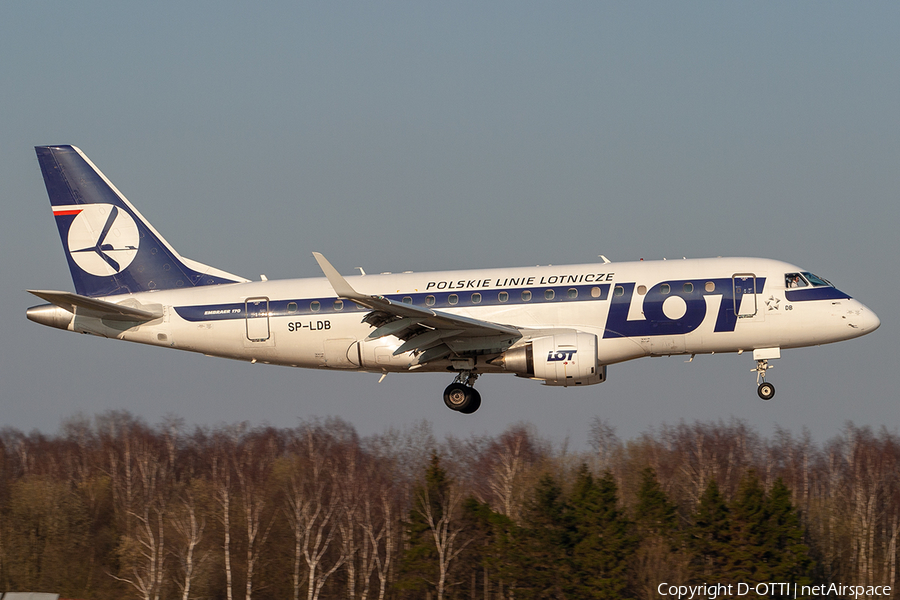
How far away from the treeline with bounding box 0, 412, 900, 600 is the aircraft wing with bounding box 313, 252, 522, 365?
74.1 feet

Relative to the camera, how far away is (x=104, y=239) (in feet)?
121

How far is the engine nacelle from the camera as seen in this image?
31.6 meters

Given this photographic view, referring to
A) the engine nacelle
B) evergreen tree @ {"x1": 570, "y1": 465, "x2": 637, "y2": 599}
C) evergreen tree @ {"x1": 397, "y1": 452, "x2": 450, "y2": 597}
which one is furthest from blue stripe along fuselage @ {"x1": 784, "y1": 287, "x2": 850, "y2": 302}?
evergreen tree @ {"x1": 397, "y1": 452, "x2": 450, "y2": 597}

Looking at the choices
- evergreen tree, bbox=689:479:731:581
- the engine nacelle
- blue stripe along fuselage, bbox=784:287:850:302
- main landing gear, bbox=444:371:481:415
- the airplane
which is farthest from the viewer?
evergreen tree, bbox=689:479:731:581

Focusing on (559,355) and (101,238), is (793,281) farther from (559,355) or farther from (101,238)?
(101,238)

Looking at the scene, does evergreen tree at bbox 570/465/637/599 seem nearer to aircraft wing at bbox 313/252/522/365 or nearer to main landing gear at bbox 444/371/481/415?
main landing gear at bbox 444/371/481/415

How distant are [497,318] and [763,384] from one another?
8746 mm

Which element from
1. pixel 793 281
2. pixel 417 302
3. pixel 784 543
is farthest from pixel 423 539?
pixel 793 281

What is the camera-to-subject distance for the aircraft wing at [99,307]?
3203 centimetres

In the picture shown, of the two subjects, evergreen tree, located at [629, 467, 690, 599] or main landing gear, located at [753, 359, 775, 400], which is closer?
main landing gear, located at [753, 359, 775, 400]

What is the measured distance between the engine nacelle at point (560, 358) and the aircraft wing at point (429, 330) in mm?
617

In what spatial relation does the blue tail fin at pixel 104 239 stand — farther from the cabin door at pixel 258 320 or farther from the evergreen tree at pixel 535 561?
the evergreen tree at pixel 535 561

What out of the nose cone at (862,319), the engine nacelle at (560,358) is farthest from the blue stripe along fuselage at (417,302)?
the nose cone at (862,319)

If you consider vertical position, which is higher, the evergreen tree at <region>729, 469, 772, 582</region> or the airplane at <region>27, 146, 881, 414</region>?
the airplane at <region>27, 146, 881, 414</region>
